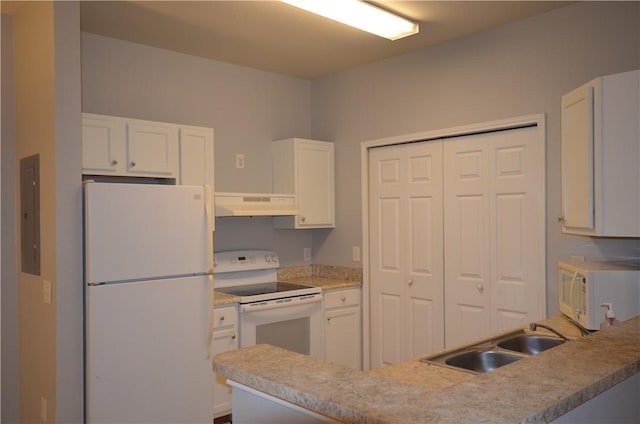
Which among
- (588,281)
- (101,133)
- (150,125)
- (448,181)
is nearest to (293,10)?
(150,125)

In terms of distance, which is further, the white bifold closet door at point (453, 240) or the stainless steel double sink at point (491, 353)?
the white bifold closet door at point (453, 240)

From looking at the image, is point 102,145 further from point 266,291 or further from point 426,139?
point 426,139

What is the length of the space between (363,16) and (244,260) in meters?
2.19

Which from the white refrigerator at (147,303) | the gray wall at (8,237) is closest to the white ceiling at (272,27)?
the gray wall at (8,237)

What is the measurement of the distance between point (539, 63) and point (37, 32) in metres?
3.08

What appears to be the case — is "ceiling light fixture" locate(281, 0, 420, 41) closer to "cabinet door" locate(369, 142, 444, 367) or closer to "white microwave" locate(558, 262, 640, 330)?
"cabinet door" locate(369, 142, 444, 367)

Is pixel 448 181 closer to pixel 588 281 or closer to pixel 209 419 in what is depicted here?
pixel 588 281

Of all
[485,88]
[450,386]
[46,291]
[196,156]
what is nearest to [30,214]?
[46,291]

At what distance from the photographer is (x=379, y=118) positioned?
4.37m

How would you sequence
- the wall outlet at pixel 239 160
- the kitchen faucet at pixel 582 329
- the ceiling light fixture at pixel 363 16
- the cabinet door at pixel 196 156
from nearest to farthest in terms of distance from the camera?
the kitchen faucet at pixel 582 329 → the ceiling light fixture at pixel 363 16 → the cabinet door at pixel 196 156 → the wall outlet at pixel 239 160

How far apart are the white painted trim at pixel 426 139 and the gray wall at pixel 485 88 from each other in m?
0.04

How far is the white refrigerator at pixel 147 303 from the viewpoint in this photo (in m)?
2.88

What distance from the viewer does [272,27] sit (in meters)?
3.52

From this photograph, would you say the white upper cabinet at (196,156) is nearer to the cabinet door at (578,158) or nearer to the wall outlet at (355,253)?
the wall outlet at (355,253)
